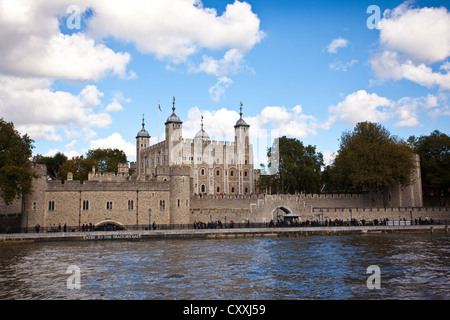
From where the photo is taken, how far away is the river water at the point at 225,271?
55.5 feet

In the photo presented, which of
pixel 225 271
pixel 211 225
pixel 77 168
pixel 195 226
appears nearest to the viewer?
pixel 225 271

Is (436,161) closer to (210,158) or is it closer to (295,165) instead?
(295,165)

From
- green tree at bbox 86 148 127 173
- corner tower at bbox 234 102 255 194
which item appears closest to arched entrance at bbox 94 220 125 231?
green tree at bbox 86 148 127 173

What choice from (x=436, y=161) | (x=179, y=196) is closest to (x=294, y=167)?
(x=436, y=161)

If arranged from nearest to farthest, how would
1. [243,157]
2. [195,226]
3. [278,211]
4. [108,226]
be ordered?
[108,226] < [195,226] < [278,211] < [243,157]

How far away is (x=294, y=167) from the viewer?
61.7 meters

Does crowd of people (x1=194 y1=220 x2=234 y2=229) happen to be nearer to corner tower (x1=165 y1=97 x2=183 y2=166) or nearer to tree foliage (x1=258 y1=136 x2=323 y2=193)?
tree foliage (x1=258 y1=136 x2=323 y2=193)

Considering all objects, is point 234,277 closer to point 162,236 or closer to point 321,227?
point 162,236

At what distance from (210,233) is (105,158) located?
155ft

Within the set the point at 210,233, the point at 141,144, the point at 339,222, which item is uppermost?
the point at 141,144

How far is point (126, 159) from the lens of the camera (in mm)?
86688
